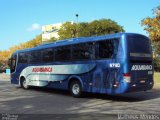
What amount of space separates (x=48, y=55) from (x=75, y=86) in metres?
3.42

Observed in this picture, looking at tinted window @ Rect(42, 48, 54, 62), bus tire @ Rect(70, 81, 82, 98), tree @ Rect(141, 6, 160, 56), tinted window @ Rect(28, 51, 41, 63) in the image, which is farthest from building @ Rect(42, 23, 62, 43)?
bus tire @ Rect(70, 81, 82, 98)

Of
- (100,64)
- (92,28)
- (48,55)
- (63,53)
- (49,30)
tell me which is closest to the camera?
(100,64)

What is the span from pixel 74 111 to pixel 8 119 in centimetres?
288

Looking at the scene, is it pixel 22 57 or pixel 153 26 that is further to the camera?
pixel 153 26

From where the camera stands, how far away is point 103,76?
16594 millimetres

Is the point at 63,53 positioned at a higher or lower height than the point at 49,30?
lower

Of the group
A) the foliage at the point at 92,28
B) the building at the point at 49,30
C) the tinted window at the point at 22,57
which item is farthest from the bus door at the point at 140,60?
the building at the point at 49,30

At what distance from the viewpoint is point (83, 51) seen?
1797 centimetres

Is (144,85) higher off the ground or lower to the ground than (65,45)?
lower

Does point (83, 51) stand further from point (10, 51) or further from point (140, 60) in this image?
point (10, 51)

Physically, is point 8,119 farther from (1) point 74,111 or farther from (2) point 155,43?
(2) point 155,43

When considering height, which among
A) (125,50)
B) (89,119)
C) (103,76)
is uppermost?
(125,50)

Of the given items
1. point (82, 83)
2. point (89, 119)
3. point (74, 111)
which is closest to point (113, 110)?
point (74, 111)

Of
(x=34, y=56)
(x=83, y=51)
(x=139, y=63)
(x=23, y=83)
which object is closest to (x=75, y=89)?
(x=83, y=51)
